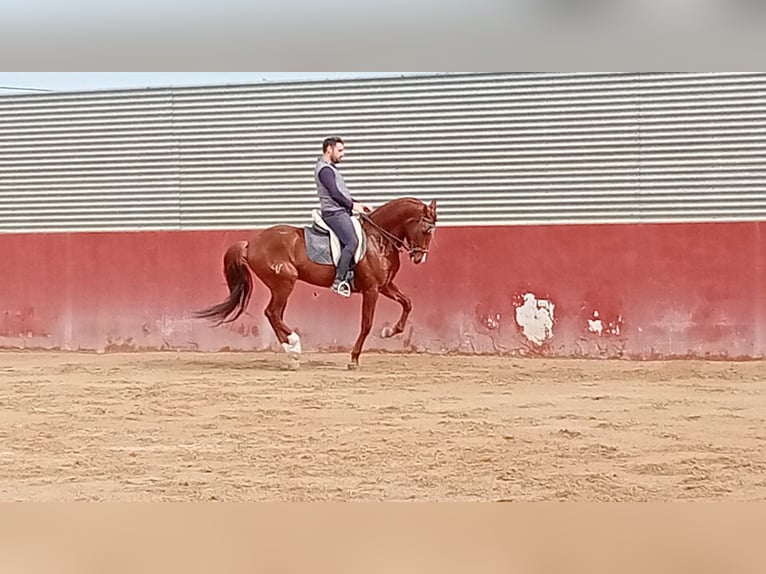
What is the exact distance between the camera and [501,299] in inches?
243

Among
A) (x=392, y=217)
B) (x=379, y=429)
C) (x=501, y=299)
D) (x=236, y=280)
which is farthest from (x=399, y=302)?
(x=379, y=429)

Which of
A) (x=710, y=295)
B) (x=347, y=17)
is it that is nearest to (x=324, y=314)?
(x=710, y=295)

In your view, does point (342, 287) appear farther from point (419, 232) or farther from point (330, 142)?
point (330, 142)

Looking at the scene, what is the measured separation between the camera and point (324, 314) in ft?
19.9

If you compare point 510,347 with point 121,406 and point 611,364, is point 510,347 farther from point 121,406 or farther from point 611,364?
point 121,406

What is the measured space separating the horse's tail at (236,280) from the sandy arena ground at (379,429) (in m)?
0.26

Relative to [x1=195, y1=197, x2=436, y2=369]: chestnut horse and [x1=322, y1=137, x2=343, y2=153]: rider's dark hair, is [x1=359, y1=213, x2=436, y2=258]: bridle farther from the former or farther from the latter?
[x1=322, y1=137, x2=343, y2=153]: rider's dark hair

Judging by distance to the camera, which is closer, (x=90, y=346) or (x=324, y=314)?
(x=324, y=314)

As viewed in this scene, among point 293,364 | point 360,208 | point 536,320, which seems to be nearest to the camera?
point 360,208

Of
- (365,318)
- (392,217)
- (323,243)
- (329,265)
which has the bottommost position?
(365,318)

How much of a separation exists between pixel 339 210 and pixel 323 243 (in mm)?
184

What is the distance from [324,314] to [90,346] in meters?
1.42

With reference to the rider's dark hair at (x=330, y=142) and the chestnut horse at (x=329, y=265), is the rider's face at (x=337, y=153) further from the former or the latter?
the chestnut horse at (x=329, y=265)

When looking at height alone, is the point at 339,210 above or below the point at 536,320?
above
